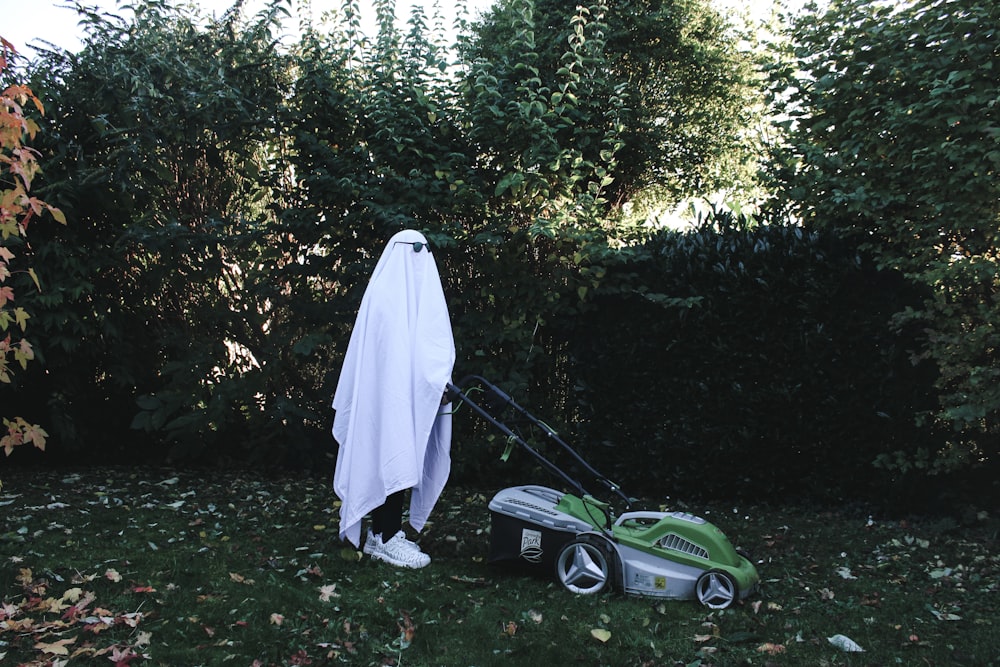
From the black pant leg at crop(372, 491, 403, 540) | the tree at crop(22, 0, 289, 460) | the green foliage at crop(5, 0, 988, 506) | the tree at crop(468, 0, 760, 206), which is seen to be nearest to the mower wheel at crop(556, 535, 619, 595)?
the black pant leg at crop(372, 491, 403, 540)

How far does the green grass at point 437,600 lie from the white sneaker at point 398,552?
92mm

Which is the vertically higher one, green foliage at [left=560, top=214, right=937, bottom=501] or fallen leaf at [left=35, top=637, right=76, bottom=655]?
green foliage at [left=560, top=214, right=937, bottom=501]

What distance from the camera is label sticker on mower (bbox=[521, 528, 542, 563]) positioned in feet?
14.6

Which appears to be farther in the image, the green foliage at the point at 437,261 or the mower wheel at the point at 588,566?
the green foliage at the point at 437,261

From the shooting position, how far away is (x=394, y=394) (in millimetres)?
4754

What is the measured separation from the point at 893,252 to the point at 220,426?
18.2 feet

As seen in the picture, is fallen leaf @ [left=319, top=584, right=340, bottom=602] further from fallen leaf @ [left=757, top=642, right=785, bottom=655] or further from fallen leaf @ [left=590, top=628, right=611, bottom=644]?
fallen leaf @ [left=757, top=642, right=785, bottom=655]

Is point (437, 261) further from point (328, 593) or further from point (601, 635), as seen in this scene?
point (601, 635)

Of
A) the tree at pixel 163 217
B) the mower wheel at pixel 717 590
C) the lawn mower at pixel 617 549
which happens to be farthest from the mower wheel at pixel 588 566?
the tree at pixel 163 217

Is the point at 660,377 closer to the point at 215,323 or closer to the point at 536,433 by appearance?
the point at 536,433

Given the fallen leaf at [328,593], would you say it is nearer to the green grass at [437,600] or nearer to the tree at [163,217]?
the green grass at [437,600]

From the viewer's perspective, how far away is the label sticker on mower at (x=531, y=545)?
175 inches

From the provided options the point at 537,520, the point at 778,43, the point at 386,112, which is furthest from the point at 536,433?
the point at 778,43

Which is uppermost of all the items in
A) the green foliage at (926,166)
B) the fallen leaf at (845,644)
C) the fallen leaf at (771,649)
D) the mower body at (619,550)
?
the green foliage at (926,166)
